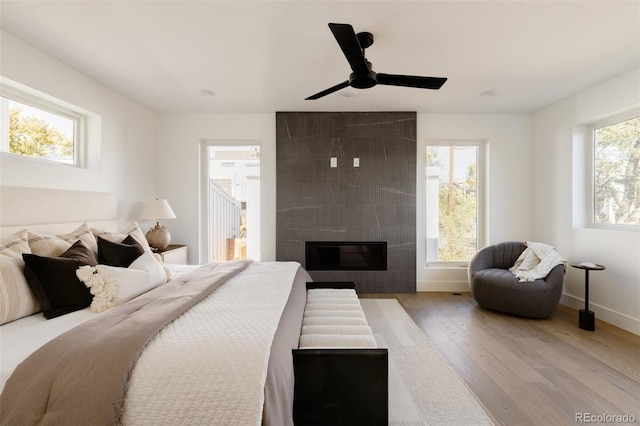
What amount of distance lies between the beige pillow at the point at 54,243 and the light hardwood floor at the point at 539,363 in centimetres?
281

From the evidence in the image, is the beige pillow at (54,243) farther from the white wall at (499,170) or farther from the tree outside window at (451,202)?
the tree outside window at (451,202)

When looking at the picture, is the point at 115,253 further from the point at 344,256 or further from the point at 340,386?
the point at 344,256

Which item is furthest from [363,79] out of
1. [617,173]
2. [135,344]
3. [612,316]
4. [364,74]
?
[612,316]

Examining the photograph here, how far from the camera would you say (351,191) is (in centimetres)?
418

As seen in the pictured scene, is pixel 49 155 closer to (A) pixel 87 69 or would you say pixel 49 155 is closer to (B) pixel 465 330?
(A) pixel 87 69

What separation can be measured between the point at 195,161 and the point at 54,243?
245 cm

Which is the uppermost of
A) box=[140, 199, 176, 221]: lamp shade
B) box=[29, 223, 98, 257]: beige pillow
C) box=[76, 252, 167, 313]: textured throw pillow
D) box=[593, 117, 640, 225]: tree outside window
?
box=[593, 117, 640, 225]: tree outside window

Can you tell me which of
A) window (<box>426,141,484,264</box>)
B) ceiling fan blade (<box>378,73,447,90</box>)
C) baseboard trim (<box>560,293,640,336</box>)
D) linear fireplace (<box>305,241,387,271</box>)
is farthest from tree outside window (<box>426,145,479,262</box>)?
ceiling fan blade (<box>378,73,447,90</box>)

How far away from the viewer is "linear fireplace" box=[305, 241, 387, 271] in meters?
4.18

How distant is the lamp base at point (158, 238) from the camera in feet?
11.6

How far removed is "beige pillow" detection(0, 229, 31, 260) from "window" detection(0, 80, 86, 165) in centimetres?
98

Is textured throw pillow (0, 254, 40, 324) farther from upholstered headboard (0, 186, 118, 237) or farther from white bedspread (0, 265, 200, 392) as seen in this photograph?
upholstered headboard (0, 186, 118, 237)

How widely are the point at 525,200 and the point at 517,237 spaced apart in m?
0.53

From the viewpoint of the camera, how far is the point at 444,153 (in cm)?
439
